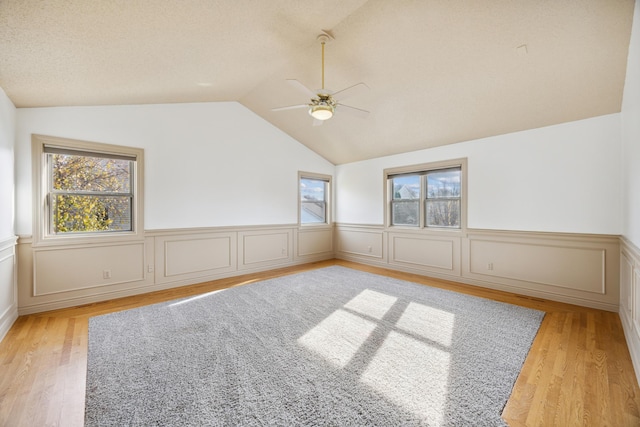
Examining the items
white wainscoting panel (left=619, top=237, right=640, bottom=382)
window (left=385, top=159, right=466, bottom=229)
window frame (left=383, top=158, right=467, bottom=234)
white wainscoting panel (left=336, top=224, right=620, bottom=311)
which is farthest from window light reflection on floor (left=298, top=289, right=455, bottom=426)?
window (left=385, top=159, right=466, bottom=229)

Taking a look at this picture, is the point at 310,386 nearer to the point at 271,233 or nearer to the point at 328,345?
the point at 328,345

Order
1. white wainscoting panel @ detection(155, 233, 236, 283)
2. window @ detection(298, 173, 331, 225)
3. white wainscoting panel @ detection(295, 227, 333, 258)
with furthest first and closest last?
window @ detection(298, 173, 331, 225)
white wainscoting panel @ detection(295, 227, 333, 258)
white wainscoting panel @ detection(155, 233, 236, 283)

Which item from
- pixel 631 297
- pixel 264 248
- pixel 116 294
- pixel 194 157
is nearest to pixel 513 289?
pixel 631 297

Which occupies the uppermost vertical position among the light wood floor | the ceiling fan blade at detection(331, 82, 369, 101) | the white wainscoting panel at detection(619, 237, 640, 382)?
the ceiling fan blade at detection(331, 82, 369, 101)

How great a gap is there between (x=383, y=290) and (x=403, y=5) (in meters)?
3.35

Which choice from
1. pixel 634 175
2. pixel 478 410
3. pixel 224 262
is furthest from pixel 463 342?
pixel 224 262

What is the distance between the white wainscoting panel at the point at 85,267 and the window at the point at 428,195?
4.42 metres

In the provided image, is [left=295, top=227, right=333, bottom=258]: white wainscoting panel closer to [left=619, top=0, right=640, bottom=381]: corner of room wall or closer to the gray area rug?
the gray area rug

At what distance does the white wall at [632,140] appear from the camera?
2.15m

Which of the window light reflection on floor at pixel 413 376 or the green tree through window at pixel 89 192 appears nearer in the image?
the window light reflection on floor at pixel 413 376

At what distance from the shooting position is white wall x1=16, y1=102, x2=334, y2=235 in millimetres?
3254

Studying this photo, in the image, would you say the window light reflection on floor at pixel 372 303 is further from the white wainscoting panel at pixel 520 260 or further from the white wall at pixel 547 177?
the white wall at pixel 547 177

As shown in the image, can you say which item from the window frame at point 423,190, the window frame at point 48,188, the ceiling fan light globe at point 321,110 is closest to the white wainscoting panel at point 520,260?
the window frame at point 423,190

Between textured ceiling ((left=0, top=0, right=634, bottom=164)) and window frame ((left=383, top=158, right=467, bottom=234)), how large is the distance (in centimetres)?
66
